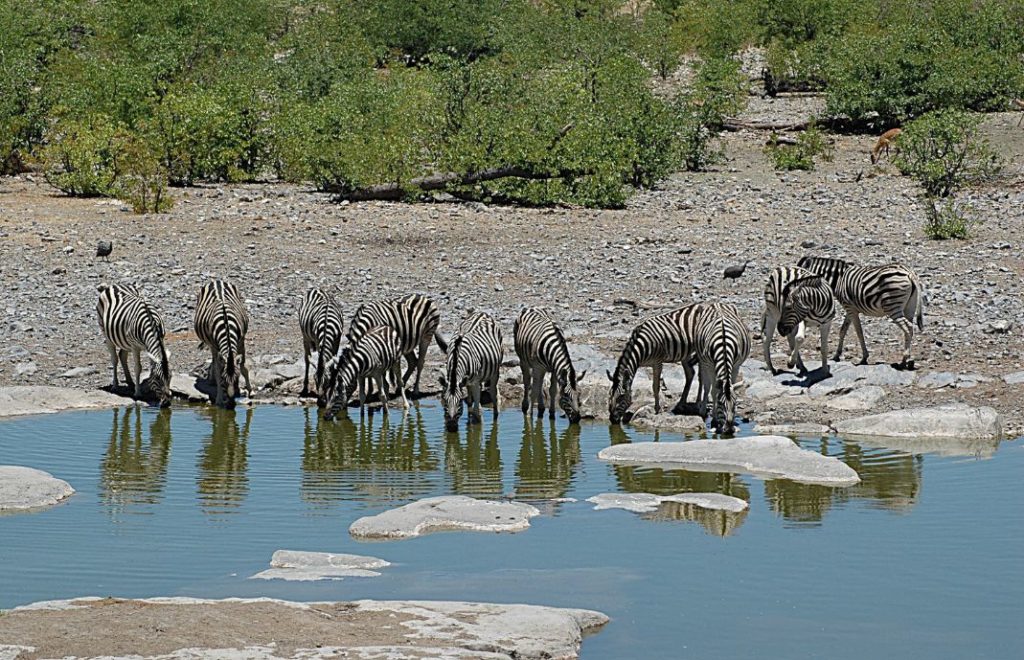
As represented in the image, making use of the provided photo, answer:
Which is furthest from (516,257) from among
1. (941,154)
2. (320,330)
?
(941,154)

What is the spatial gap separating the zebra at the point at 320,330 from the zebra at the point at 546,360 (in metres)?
1.94

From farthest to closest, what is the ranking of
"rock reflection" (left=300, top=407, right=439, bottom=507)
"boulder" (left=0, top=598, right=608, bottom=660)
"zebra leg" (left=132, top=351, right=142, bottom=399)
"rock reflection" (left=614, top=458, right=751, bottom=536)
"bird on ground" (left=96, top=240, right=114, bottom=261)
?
"bird on ground" (left=96, top=240, right=114, bottom=261) < "zebra leg" (left=132, top=351, right=142, bottom=399) < "rock reflection" (left=300, top=407, right=439, bottom=507) < "rock reflection" (left=614, top=458, right=751, bottom=536) < "boulder" (left=0, top=598, right=608, bottom=660)

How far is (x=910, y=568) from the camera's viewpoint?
9.84 meters

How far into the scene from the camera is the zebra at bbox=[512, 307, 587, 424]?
14.7 metres

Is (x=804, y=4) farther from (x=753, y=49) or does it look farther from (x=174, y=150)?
(x=174, y=150)

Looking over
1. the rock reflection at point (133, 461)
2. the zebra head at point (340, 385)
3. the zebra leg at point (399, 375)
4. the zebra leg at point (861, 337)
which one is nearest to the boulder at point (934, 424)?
the zebra leg at point (861, 337)

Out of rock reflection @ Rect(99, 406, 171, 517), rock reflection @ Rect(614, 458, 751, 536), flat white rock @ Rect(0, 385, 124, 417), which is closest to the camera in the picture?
rock reflection @ Rect(614, 458, 751, 536)

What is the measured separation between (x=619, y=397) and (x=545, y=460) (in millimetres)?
1580

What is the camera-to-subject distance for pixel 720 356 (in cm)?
1423

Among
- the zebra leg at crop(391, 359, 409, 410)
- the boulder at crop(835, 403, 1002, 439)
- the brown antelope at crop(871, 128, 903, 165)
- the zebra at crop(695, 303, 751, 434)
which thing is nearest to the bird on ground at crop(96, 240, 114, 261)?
the zebra leg at crop(391, 359, 409, 410)

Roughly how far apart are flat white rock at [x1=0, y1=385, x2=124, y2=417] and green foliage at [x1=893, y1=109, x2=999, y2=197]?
1505 cm

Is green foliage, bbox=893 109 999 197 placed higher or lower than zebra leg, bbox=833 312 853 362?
higher

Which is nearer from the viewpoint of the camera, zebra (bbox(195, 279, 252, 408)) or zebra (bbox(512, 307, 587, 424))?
zebra (bbox(512, 307, 587, 424))

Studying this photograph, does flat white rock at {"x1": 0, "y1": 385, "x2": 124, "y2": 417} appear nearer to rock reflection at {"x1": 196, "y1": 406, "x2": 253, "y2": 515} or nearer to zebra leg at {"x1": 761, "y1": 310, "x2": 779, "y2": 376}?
rock reflection at {"x1": 196, "y1": 406, "x2": 253, "y2": 515}
